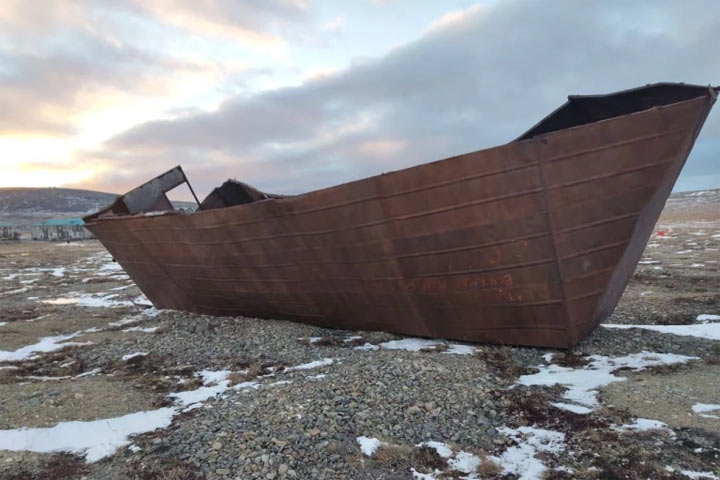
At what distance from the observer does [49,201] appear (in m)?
151

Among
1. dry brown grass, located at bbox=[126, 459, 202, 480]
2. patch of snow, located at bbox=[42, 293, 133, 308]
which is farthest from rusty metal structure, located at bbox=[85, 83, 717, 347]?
patch of snow, located at bbox=[42, 293, 133, 308]

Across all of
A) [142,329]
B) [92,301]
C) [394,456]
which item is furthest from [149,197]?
[394,456]

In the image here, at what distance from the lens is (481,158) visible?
18.8 feet

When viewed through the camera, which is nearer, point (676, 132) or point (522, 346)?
point (676, 132)

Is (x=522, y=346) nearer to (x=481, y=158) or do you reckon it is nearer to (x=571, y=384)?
(x=571, y=384)

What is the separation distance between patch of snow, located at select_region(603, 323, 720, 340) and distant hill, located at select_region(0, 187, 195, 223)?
136542 mm

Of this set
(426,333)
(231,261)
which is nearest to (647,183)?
(426,333)

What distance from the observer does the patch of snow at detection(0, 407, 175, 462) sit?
431cm

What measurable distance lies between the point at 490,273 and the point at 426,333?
5.64ft

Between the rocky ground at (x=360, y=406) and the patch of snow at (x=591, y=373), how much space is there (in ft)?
0.09

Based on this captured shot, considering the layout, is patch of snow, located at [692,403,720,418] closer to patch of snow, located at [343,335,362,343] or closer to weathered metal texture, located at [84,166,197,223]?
patch of snow, located at [343,335,362,343]

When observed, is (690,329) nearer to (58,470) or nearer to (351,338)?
(351,338)

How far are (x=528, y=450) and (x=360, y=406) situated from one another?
1703 millimetres

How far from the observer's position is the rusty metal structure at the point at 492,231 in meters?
5.42
